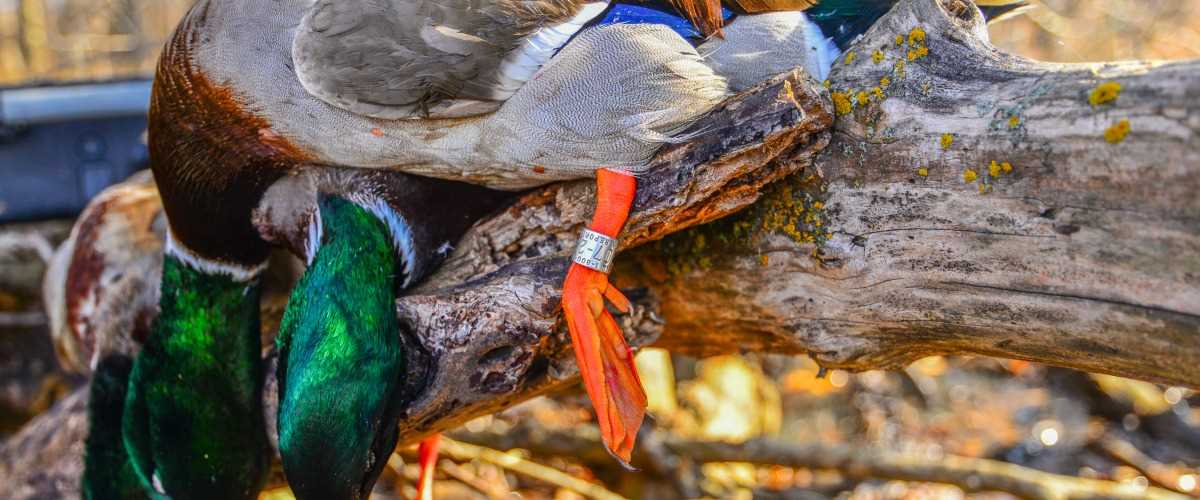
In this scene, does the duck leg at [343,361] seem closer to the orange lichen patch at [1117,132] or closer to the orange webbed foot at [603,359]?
the orange webbed foot at [603,359]

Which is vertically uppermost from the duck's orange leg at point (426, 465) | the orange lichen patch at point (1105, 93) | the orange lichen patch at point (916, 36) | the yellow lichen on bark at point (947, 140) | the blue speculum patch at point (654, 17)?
the orange lichen patch at point (1105, 93)

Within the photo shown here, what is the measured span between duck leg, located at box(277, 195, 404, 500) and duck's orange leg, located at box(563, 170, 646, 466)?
43cm

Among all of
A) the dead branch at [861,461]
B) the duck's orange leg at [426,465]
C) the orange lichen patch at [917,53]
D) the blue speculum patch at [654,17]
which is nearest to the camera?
the orange lichen patch at [917,53]

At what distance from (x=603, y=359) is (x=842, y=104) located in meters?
0.78

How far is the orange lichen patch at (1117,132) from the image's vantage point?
1.69m

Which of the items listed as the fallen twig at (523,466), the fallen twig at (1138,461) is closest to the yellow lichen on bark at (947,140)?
the fallen twig at (523,466)

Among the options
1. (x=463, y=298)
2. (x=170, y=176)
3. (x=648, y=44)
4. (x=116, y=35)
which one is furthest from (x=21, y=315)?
(x=116, y=35)

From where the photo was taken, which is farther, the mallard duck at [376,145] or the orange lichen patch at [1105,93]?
the mallard duck at [376,145]

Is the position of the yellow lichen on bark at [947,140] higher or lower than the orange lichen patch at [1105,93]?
lower

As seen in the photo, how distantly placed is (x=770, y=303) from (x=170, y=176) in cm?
160

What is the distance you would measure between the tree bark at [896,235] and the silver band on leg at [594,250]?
0.21 ft

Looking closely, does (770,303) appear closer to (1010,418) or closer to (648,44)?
(648,44)

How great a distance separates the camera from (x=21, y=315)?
14.7 feet

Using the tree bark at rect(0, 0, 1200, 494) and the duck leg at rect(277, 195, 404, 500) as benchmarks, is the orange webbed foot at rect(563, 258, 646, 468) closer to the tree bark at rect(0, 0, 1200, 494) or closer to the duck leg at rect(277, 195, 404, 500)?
the tree bark at rect(0, 0, 1200, 494)
